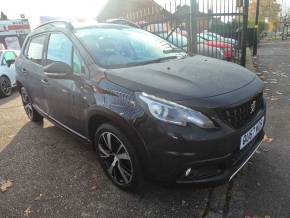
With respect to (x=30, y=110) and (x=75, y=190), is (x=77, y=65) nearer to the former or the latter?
(x=75, y=190)

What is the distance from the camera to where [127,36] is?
13.6ft

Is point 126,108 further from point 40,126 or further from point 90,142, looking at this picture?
point 40,126

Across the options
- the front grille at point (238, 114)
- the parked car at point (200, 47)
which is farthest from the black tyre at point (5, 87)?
the front grille at point (238, 114)

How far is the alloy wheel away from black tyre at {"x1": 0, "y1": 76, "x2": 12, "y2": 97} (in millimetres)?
7030

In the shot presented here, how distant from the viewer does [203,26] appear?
9.22 m

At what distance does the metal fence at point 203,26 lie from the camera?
830 cm

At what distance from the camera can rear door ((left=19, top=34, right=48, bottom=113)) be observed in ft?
15.0

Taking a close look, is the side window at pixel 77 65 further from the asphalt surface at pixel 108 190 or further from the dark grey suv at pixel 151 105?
the asphalt surface at pixel 108 190

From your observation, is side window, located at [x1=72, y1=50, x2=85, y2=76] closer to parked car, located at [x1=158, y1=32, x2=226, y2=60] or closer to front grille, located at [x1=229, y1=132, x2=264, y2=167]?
front grille, located at [x1=229, y1=132, x2=264, y2=167]

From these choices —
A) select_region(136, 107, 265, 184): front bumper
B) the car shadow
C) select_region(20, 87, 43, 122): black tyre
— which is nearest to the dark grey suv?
select_region(136, 107, 265, 184): front bumper

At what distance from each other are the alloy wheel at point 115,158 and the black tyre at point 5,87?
7030 mm

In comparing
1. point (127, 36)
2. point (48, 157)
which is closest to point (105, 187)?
point (48, 157)

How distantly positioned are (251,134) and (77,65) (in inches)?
79.9

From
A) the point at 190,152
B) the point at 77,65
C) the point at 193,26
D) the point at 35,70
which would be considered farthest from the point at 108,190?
the point at 193,26
